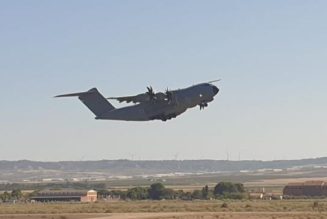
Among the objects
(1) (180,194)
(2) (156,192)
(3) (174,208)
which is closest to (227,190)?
(1) (180,194)

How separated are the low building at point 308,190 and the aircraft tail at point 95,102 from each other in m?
87.1

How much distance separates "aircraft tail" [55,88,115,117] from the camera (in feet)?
230

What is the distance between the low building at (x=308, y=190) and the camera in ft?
495

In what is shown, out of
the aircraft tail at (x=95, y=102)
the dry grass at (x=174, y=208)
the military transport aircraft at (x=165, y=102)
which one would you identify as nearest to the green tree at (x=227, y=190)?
the dry grass at (x=174, y=208)

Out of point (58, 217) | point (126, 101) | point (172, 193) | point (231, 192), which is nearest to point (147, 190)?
point (172, 193)

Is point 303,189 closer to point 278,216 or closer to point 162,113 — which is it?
point 278,216

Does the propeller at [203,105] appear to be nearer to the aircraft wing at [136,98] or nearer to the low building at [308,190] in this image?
the aircraft wing at [136,98]

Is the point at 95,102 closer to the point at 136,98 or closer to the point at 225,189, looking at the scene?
the point at 136,98

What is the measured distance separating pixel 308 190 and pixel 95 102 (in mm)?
91434

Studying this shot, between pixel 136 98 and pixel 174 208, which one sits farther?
pixel 174 208

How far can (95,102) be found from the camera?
2788 inches

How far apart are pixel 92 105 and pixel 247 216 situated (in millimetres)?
18237

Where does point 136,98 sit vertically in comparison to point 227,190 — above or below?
above

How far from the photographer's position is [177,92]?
201 feet
